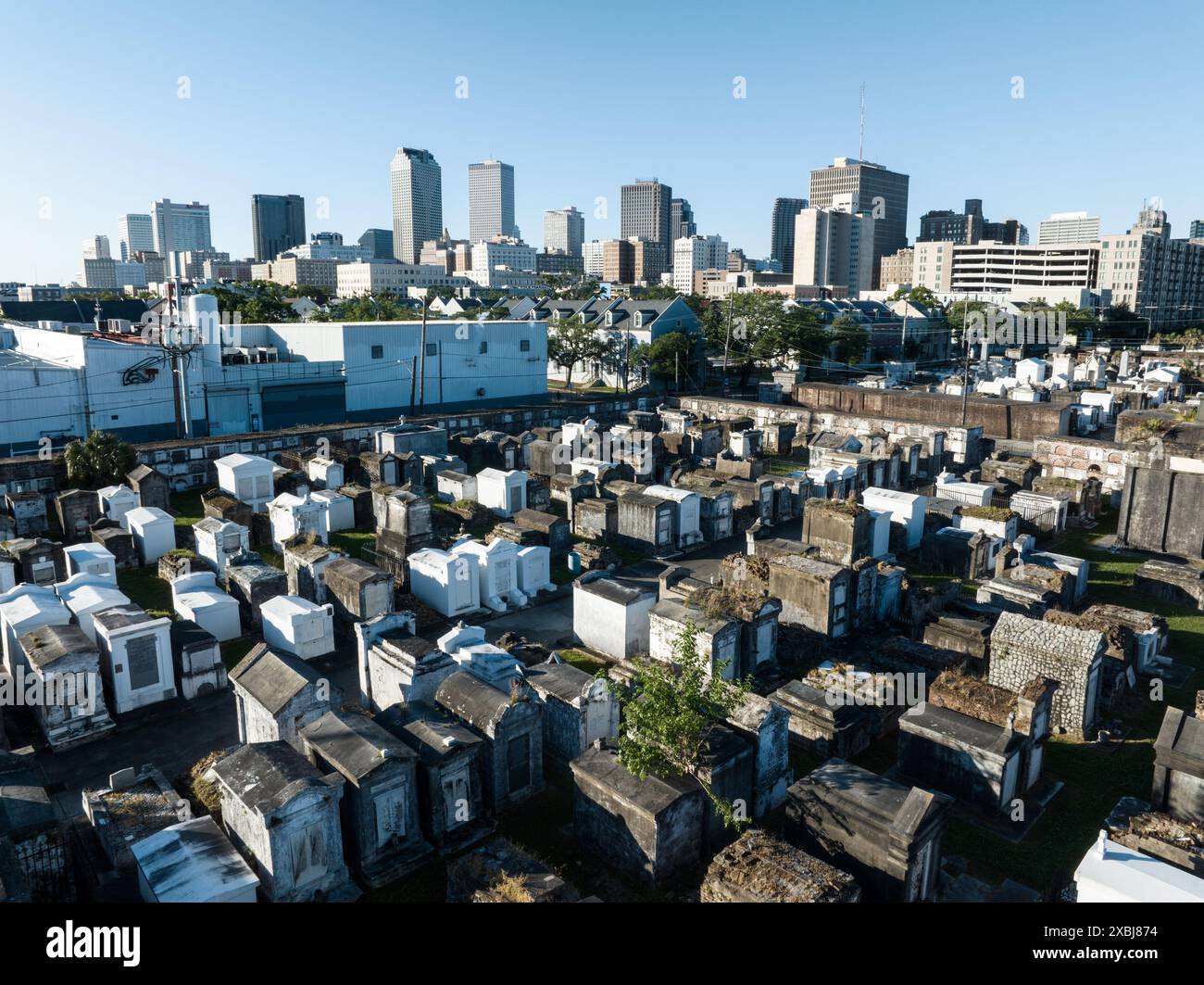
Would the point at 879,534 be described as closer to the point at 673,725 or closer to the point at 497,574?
the point at 497,574

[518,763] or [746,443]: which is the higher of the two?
[746,443]

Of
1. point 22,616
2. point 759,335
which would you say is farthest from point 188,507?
point 759,335

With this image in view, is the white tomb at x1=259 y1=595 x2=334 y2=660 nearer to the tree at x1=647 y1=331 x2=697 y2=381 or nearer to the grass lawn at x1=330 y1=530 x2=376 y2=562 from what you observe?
the grass lawn at x1=330 y1=530 x2=376 y2=562

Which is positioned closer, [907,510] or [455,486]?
[907,510]

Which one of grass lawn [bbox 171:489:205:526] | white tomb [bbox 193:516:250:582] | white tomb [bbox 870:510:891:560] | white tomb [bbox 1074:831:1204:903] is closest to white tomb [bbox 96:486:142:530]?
grass lawn [bbox 171:489:205:526]

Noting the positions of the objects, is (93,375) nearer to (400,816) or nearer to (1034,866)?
(400,816)
